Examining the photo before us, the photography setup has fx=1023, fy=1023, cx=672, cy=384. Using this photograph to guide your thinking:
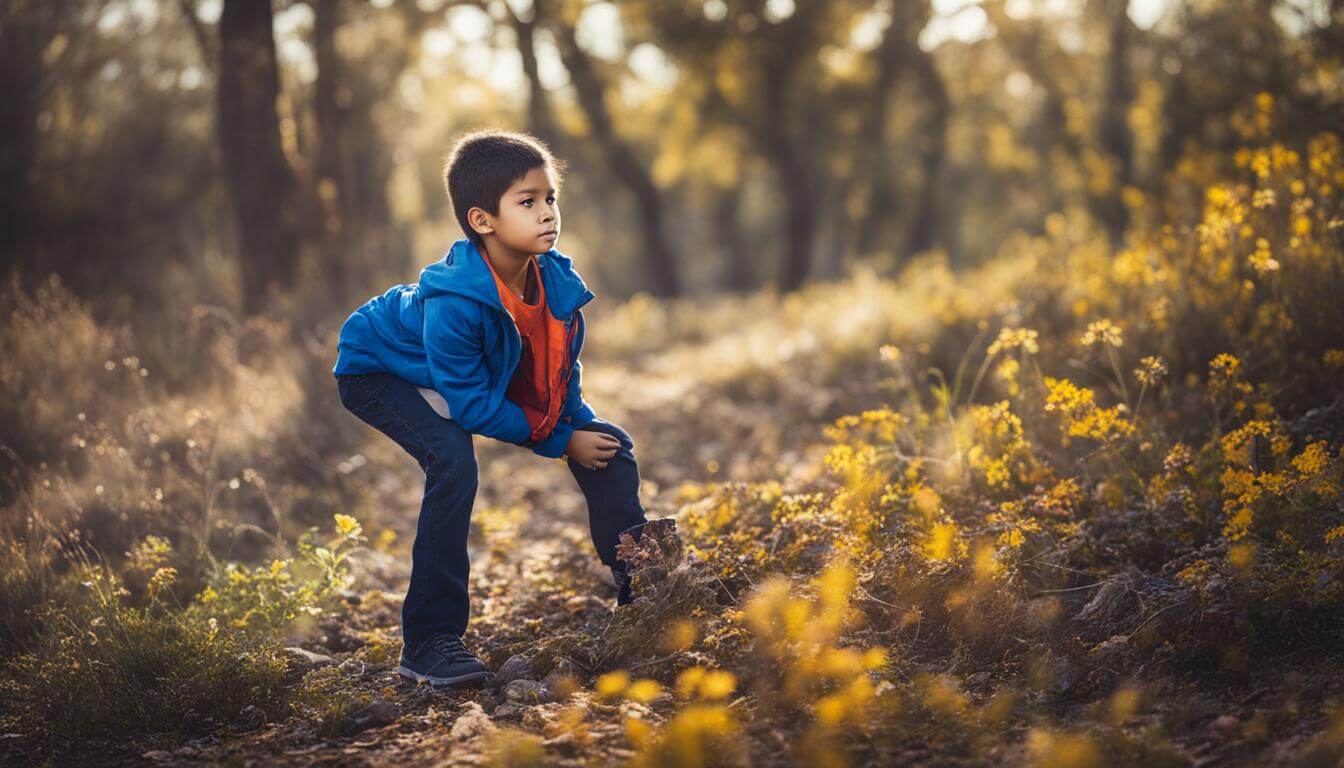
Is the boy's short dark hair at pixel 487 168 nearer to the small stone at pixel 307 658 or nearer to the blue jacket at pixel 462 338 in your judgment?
the blue jacket at pixel 462 338

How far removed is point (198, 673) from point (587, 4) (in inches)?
585

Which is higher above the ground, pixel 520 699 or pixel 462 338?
pixel 462 338

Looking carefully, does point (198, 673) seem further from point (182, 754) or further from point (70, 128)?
point (70, 128)

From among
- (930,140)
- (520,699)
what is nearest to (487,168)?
(520,699)

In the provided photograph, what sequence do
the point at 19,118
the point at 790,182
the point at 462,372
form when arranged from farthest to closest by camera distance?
1. the point at 790,182
2. the point at 19,118
3. the point at 462,372

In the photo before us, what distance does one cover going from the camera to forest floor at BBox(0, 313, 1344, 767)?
8.26 feet

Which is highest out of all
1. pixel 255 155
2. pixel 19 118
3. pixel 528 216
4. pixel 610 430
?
pixel 19 118

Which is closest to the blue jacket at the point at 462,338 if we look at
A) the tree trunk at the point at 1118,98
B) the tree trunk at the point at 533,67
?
the tree trunk at the point at 533,67

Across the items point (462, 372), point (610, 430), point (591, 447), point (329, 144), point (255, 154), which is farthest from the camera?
point (329, 144)

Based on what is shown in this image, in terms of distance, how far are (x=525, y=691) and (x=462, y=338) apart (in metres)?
1.09

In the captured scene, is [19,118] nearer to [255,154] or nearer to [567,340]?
[255,154]

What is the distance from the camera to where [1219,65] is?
11.7m

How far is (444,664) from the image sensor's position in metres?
3.23

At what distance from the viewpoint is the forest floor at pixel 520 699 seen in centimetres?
252
